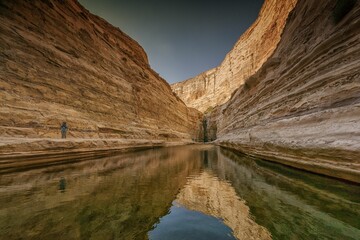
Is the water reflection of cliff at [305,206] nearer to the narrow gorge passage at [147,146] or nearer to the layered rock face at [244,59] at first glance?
the narrow gorge passage at [147,146]

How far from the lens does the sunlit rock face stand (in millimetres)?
3278

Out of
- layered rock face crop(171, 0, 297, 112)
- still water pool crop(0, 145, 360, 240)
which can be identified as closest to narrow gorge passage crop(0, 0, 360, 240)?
still water pool crop(0, 145, 360, 240)

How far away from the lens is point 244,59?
1312 inches

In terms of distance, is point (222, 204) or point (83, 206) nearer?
point (83, 206)

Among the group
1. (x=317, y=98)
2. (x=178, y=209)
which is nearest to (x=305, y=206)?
(x=178, y=209)

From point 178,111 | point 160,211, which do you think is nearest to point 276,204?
point 160,211

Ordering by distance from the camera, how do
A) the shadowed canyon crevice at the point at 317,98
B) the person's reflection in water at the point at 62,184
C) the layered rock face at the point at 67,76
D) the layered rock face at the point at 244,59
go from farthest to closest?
the layered rock face at the point at 244,59 → the layered rock face at the point at 67,76 → the shadowed canyon crevice at the point at 317,98 → the person's reflection in water at the point at 62,184

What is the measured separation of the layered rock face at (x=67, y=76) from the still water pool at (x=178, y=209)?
4219 millimetres

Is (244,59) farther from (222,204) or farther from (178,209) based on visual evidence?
(178,209)

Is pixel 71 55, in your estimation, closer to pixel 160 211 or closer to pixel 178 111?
pixel 160 211

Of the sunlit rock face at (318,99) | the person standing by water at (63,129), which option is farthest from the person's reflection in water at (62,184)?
the sunlit rock face at (318,99)

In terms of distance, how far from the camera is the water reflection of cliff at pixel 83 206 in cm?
183

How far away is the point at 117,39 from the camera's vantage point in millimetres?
15289

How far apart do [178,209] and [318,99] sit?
14.9 ft
